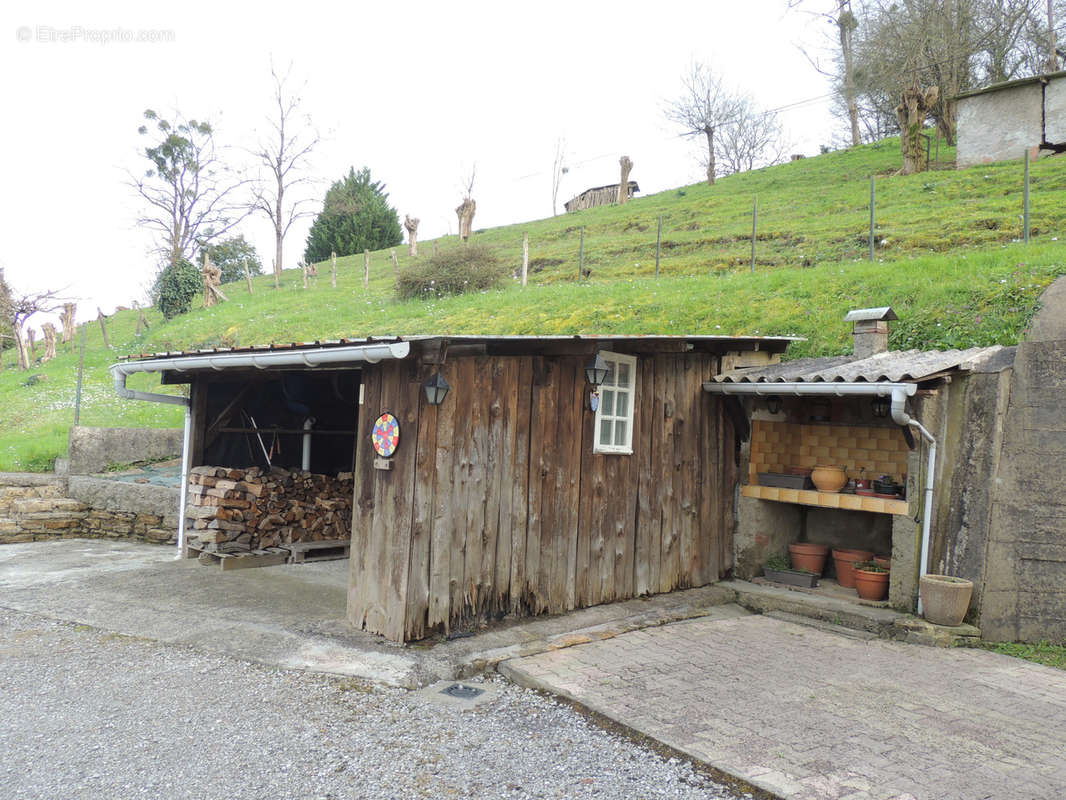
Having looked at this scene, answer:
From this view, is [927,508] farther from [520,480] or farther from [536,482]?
[520,480]

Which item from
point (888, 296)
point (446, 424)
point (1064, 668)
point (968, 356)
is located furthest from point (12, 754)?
point (888, 296)

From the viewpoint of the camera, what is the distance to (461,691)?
4629 millimetres

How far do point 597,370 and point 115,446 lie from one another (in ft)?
27.4

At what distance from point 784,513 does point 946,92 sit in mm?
23033

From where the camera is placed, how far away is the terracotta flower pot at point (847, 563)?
7.20m

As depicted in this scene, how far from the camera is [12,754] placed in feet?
11.6

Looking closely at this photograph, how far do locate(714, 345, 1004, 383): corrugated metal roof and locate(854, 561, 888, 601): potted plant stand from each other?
73.4 inches

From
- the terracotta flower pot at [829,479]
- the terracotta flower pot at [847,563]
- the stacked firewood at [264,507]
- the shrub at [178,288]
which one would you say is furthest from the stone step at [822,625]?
the shrub at [178,288]

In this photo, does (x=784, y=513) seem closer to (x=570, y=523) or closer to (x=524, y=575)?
(x=570, y=523)

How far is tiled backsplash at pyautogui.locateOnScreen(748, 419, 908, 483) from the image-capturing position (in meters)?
7.38

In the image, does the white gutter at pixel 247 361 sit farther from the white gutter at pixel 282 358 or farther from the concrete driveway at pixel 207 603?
the concrete driveway at pixel 207 603

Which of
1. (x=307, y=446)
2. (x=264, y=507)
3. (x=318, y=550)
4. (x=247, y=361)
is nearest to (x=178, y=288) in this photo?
(x=307, y=446)

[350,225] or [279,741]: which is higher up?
[350,225]

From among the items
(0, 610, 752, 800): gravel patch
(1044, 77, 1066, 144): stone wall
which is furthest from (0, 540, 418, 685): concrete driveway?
(1044, 77, 1066, 144): stone wall
